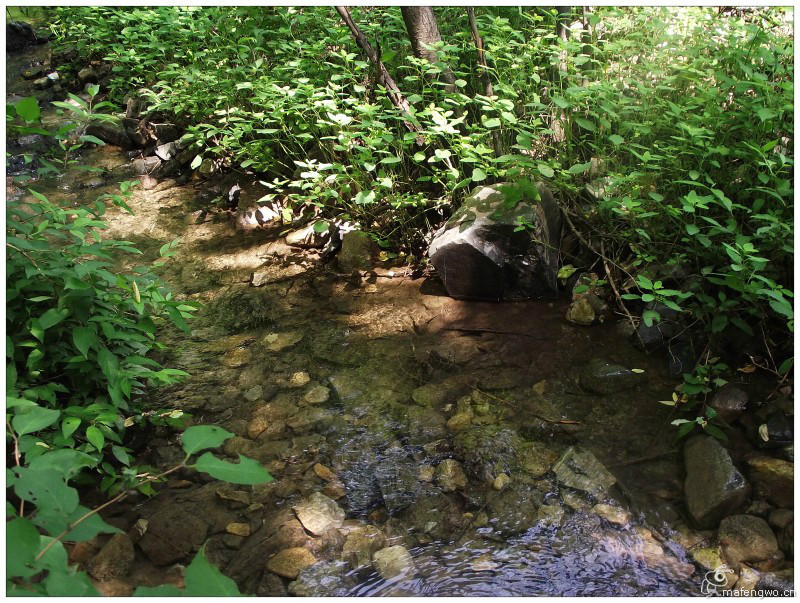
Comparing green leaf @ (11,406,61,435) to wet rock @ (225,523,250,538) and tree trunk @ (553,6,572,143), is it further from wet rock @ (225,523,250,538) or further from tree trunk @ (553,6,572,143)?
tree trunk @ (553,6,572,143)

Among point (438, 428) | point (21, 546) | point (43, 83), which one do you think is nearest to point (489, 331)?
point (438, 428)

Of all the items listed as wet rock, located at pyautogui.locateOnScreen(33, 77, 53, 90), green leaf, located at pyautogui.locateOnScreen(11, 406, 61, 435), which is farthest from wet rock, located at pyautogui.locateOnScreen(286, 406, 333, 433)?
wet rock, located at pyautogui.locateOnScreen(33, 77, 53, 90)

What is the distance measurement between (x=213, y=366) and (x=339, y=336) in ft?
2.49

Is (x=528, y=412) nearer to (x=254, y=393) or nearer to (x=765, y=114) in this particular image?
(x=254, y=393)

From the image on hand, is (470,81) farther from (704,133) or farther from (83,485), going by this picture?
(83,485)

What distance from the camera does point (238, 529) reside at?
2.42 m

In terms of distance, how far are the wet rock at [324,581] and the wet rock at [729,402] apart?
179cm

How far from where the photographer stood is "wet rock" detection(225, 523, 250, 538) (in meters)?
2.41

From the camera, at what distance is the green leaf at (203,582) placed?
114 cm

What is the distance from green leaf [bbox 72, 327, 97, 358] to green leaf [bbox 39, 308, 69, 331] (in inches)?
3.2

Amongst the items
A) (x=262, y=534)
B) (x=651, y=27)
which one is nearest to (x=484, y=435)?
(x=262, y=534)

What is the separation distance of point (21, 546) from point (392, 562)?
1373mm

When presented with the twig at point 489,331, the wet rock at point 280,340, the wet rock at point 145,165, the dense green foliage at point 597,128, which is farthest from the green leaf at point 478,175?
the wet rock at point 145,165

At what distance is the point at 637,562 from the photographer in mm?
2219
